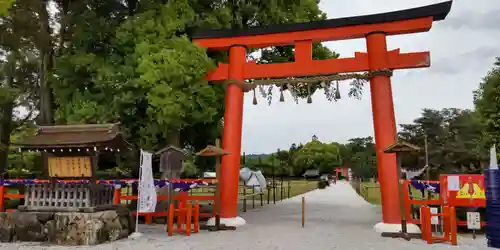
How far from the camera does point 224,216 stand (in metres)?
12.9

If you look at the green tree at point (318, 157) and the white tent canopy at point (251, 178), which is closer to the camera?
the white tent canopy at point (251, 178)

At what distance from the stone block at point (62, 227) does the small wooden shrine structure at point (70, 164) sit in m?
0.19

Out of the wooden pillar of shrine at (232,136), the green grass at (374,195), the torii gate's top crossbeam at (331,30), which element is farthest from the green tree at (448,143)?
the wooden pillar of shrine at (232,136)

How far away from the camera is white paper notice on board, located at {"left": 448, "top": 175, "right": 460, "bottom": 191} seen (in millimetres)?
10942

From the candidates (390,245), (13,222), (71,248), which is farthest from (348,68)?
(13,222)

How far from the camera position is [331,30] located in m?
13.1

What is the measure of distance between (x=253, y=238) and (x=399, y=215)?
4.25 meters

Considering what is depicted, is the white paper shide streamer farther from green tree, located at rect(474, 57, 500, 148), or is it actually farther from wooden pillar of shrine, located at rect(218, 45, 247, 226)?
green tree, located at rect(474, 57, 500, 148)

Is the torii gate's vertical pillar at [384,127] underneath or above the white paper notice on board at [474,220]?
above

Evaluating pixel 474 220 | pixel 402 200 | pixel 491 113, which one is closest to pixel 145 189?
pixel 402 200

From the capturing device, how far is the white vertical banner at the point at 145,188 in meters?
10.6

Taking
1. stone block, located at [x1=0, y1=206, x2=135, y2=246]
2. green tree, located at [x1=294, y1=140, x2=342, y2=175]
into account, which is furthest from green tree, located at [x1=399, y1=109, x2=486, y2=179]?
green tree, located at [x1=294, y1=140, x2=342, y2=175]

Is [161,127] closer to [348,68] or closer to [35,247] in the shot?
[35,247]

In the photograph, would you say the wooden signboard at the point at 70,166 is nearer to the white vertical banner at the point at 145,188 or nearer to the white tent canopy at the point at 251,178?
the white vertical banner at the point at 145,188
